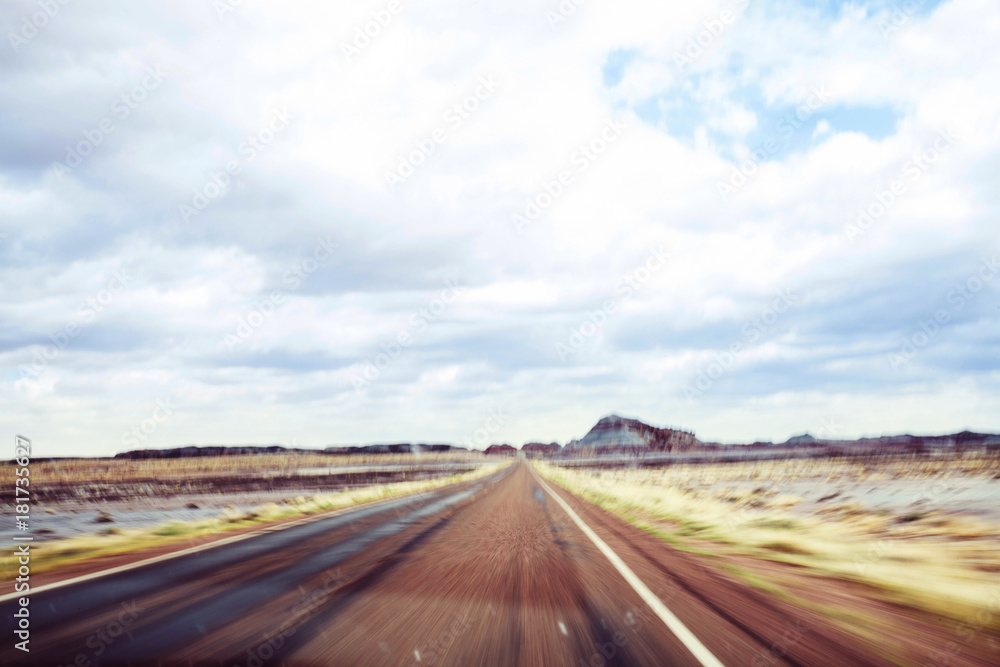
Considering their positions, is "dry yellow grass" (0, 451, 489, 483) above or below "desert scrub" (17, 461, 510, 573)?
below

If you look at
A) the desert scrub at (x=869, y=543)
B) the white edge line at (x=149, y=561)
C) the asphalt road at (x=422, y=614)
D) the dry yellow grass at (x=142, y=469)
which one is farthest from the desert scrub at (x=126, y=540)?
the dry yellow grass at (x=142, y=469)

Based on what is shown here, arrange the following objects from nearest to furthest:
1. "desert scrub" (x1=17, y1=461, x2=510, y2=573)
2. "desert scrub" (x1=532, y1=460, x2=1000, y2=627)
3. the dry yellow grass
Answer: "desert scrub" (x1=532, y1=460, x2=1000, y2=627)
"desert scrub" (x1=17, y1=461, x2=510, y2=573)
the dry yellow grass

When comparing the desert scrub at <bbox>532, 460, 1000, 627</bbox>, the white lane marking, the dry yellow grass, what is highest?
A: the white lane marking

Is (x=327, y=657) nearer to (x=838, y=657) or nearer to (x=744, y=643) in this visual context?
(x=744, y=643)

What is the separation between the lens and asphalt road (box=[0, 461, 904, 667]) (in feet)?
16.6

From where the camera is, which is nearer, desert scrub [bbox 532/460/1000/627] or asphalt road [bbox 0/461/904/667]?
asphalt road [bbox 0/461/904/667]

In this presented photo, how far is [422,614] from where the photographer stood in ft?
20.9

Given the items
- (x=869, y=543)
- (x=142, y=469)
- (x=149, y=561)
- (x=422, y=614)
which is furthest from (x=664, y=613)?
(x=142, y=469)

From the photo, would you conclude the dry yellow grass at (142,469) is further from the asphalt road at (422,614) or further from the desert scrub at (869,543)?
the asphalt road at (422,614)

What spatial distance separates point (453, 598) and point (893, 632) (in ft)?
14.5

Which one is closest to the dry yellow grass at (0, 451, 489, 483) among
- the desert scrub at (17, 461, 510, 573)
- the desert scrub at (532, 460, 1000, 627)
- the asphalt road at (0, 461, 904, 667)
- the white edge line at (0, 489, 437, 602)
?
the desert scrub at (17, 461, 510, 573)

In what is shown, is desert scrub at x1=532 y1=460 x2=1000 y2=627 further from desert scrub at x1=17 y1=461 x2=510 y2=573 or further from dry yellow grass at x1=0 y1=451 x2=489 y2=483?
dry yellow grass at x1=0 y1=451 x2=489 y2=483

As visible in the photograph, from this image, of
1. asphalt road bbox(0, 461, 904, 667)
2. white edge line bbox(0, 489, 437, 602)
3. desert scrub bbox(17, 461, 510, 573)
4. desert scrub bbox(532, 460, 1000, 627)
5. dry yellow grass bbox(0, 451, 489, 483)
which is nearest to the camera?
asphalt road bbox(0, 461, 904, 667)

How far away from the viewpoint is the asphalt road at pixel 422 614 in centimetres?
506
